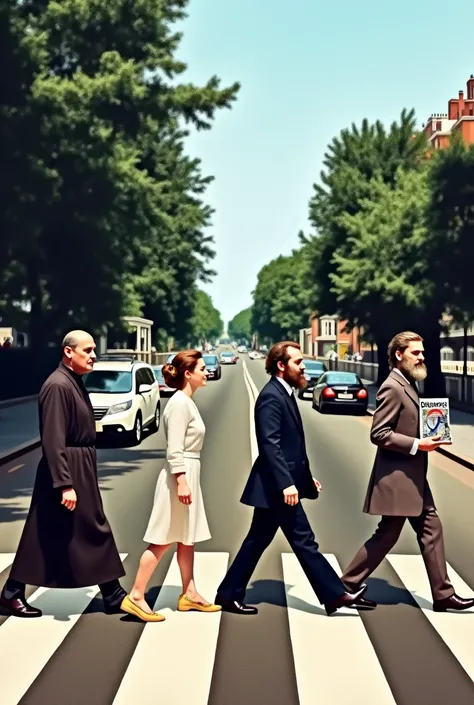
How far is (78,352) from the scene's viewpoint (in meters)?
6.61

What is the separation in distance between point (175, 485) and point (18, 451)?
38.1ft

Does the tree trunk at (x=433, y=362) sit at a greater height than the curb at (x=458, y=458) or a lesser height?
greater

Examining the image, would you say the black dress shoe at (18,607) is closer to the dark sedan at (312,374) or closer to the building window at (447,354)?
the dark sedan at (312,374)

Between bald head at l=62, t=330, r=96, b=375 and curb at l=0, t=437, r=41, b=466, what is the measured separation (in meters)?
10.1

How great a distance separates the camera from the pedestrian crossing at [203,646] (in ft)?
16.9

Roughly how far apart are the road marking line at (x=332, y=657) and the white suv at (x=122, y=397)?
1187 centimetres

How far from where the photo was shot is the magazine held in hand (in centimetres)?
686

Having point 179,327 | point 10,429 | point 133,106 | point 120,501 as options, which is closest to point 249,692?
point 120,501

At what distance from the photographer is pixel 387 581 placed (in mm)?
7977

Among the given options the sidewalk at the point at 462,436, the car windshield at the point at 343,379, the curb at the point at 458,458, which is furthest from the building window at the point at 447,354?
the curb at the point at 458,458

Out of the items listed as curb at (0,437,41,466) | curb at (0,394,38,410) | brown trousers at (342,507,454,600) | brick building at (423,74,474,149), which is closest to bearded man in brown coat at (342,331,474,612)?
brown trousers at (342,507,454,600)

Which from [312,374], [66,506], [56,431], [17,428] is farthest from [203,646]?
[312,374]

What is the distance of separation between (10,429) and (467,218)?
55.4ft

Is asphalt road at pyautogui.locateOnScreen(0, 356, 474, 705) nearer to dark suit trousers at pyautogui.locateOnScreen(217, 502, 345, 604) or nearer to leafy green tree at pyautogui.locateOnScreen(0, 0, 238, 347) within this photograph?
dark suit trousers at pyautogui.locateOnScreen(217, 502, 345, 604)
